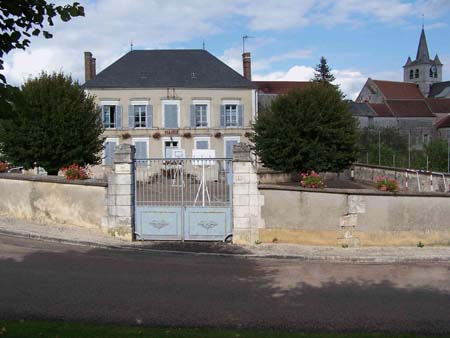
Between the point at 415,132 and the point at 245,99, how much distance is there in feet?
113

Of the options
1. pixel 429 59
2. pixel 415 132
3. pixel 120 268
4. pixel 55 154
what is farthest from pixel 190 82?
pixel 429 59

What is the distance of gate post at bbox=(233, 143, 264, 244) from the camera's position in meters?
11.8

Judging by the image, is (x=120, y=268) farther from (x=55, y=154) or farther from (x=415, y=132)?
(x=415, y=132)

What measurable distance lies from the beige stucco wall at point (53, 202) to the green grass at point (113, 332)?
700 cm

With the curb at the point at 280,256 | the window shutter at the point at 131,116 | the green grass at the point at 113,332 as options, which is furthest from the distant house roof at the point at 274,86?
the green grass at the point at 113,332

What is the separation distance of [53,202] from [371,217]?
26.5 feet

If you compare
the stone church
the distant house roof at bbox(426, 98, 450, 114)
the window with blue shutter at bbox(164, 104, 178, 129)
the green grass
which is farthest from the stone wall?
the distant house roof at bbox(426, 98, 450, 114)

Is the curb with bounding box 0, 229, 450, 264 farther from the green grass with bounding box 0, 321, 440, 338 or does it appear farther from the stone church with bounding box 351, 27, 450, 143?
the stone church with bounding box 351, 27, 450, 143

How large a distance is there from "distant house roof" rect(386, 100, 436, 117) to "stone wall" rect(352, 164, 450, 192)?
3473 centimetres

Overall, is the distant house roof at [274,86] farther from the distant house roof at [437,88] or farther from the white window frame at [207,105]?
the distant house roof at [437,88]

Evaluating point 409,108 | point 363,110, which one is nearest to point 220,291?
point 363,110

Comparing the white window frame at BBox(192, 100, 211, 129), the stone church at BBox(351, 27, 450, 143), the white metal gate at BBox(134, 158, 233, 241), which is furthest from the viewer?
the stone church at BBox(351, 27, 450, 143)

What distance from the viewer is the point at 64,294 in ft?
23.5

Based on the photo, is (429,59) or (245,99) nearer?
(245,99)
